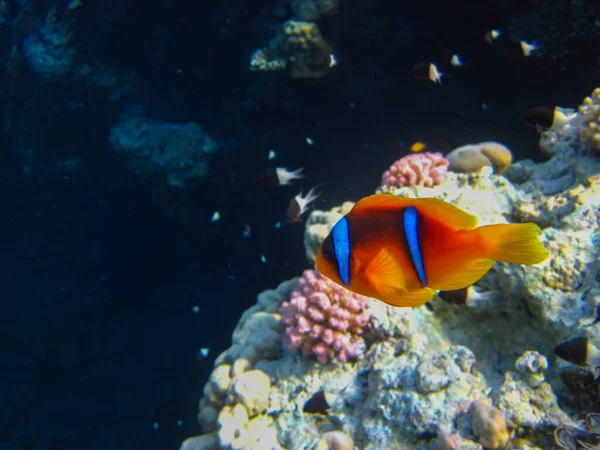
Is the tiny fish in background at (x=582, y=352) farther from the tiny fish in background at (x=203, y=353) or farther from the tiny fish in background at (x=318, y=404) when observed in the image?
the tiny fish in background at (x=203, y=353)

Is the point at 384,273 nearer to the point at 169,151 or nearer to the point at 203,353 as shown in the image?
the point at 203,353

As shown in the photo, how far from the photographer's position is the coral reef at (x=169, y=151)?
30.6 ft

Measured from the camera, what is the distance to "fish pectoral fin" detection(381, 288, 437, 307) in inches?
56.6

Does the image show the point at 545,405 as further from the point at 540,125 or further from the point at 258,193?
the point at 258,193

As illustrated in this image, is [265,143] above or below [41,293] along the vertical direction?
above

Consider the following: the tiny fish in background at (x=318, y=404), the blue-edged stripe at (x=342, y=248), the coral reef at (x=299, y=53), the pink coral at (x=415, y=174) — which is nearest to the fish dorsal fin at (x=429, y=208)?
the blue-edged stripe at (x=342, y=248)

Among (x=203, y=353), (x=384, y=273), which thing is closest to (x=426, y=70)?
(x=384, y=273)

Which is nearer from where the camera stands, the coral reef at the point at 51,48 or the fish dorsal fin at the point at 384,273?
the fish dorsal fin at the point at 384,273

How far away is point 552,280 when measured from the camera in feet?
10.2

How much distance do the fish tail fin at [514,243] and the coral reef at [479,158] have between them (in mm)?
4121

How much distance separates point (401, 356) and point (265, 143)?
665cm

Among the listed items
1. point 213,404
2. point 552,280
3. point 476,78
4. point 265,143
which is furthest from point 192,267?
point 552,280

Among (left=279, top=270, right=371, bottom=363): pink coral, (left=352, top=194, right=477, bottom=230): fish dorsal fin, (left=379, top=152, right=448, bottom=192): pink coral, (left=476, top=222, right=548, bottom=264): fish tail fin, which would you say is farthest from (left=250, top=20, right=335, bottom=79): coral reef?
(left=476, top=222, right=548, bottom=264): fish tail fin

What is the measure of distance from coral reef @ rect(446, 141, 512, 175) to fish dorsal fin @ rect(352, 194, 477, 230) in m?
4.05
